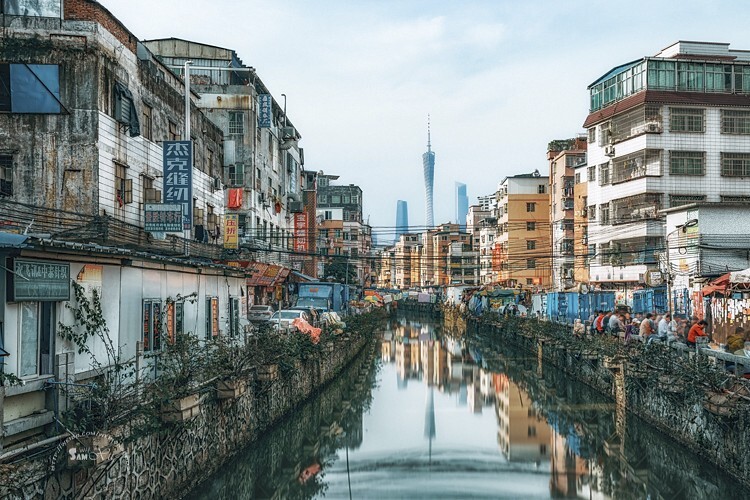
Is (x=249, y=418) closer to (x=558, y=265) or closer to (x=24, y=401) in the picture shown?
(x=24, y=401)

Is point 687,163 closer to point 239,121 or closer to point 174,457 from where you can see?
point 239,121

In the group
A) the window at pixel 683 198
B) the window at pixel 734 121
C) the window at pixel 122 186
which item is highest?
the window at pixel 734 121


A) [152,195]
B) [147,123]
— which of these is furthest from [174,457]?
[147,123]

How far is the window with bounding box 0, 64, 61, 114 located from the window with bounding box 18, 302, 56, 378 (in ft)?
43.2

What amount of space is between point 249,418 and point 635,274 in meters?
31.9

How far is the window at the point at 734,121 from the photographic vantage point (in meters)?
44.6

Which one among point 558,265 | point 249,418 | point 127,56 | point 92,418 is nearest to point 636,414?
point 249,418

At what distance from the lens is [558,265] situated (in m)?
68.4

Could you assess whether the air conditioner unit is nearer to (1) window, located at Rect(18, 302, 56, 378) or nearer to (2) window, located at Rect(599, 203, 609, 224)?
(1) window, located at Rect(18, 302, 56, 378)

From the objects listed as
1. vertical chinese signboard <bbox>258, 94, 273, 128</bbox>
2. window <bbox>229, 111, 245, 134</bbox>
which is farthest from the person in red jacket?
window <bbox>229, 111, 245, 134</bbox>

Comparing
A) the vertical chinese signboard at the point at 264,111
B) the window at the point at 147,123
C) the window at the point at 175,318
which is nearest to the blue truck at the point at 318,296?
the vertical chinese signboard at the point at 264,111

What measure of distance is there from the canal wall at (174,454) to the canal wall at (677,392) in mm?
9510

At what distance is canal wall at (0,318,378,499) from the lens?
8750 millimetres

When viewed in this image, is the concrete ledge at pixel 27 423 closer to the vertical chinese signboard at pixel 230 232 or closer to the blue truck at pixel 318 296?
the vertical chinese signboard at pixel 230 232
